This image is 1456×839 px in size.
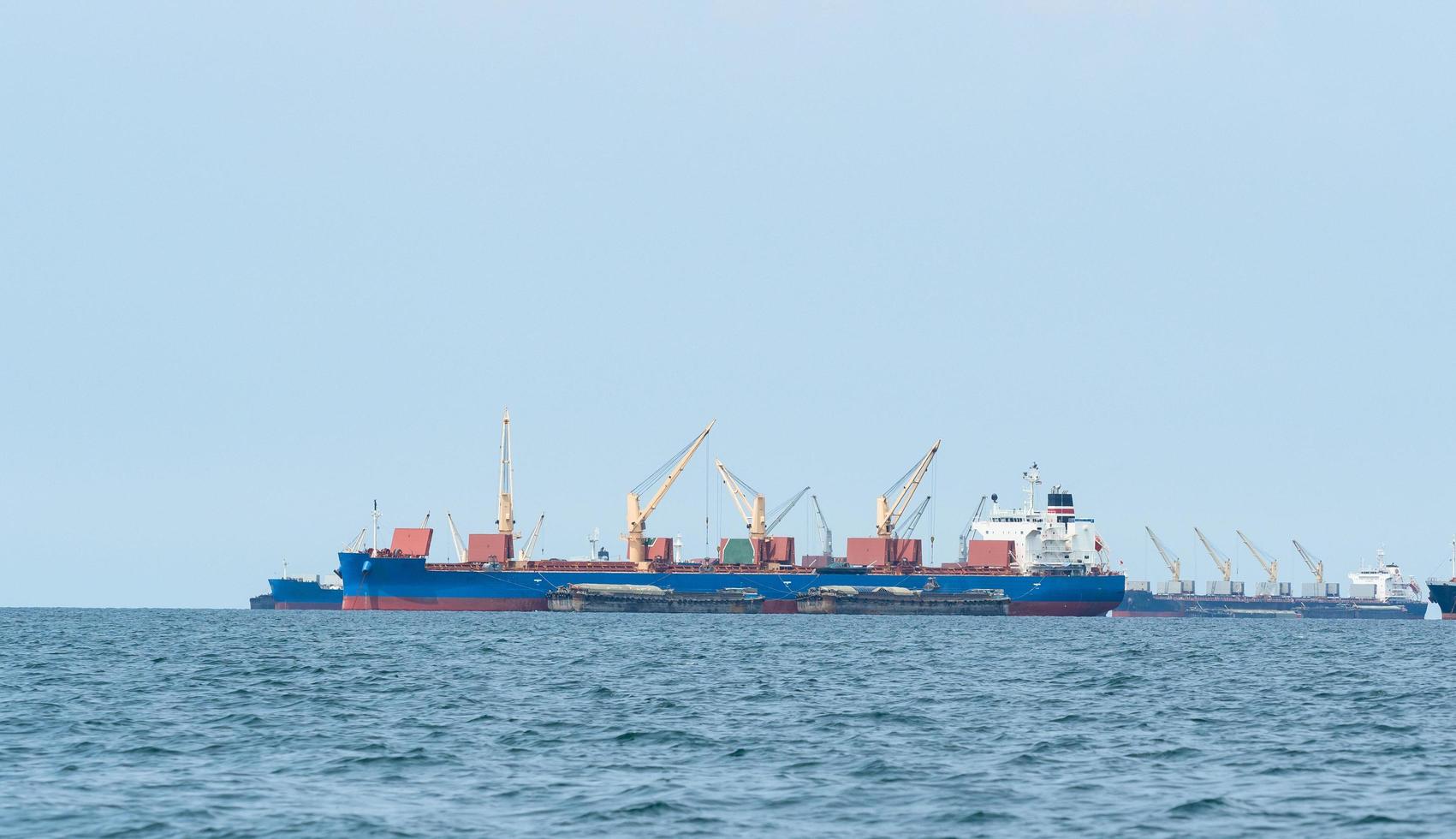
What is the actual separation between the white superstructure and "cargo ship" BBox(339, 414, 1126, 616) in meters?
0.10

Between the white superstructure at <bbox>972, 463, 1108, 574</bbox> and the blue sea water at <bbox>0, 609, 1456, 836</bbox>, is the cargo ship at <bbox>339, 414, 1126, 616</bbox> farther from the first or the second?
the blue sea water at <bbox>0, 609, 1456, 836</bbox>

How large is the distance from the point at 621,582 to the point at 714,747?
130 m

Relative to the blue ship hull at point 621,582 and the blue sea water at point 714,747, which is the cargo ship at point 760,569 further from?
the blue sea water at point 714,747

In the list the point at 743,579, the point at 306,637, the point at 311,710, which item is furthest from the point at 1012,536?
the point at 311,710

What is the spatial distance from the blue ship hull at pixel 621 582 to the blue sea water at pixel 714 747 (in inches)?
3421

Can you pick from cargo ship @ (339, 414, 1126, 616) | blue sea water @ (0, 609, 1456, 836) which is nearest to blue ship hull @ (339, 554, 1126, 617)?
cargo ship @ (339, 414, 1126, 616)

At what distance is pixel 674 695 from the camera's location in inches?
2185

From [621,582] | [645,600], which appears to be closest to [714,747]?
[645,600]

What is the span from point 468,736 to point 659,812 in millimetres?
12865

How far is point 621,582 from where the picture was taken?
170m

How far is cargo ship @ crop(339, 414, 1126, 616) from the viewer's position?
168m

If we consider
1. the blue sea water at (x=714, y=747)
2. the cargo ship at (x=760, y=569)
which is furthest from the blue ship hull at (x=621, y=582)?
the blue sea water at (x=714, y=747)

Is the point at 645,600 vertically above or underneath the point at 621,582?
underneath

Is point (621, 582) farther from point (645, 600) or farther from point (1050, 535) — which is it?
point (1050, 535)
